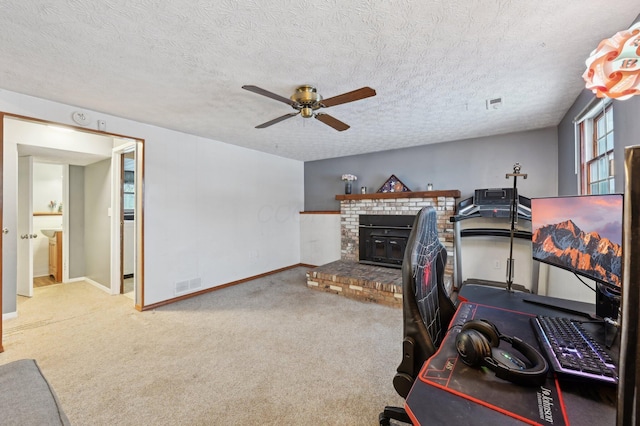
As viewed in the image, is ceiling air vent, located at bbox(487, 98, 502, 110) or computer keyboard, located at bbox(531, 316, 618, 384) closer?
computer keyboard, located at bbox(531, 316, 618, 384)

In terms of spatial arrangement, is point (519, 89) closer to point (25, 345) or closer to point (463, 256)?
point (463, 256)

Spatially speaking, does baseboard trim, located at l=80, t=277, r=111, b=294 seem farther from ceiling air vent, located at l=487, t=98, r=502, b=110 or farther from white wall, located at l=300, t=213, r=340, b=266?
ceiling air vent, located at l=487, t=98, r=502, b=110

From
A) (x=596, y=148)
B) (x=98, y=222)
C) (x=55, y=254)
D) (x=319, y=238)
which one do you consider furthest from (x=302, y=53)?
(x=55, y=254)

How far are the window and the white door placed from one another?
6412 mm

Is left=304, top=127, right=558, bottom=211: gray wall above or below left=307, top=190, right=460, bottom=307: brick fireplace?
above

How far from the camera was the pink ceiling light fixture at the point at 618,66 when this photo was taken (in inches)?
44.4

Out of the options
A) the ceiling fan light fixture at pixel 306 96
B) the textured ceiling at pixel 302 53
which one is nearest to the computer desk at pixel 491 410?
the textured ceiling at pixel 302 53

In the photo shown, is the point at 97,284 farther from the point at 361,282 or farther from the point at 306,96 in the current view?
the point at 306,96

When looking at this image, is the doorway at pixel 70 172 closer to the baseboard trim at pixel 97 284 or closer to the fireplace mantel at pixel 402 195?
the baseboard trim at pixel 97 284

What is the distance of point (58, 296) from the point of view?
3.69 meters

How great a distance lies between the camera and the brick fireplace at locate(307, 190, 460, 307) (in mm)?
3570

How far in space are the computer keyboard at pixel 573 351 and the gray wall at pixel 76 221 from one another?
19.7ft

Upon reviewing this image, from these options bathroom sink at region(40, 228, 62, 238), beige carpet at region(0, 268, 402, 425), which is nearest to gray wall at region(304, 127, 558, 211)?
beige carpet at region(0, 268, 402, 425)

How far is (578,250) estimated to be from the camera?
1.16m
